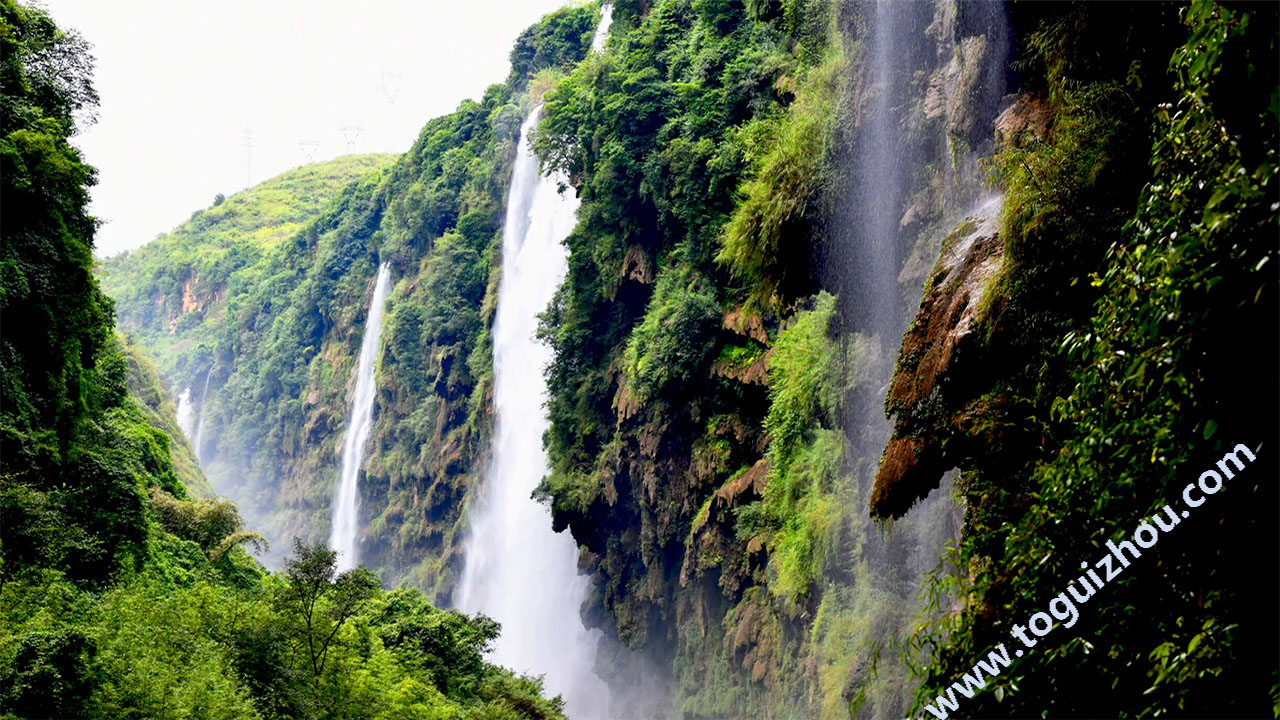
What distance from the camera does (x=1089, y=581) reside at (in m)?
5.18

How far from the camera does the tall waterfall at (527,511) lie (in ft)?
108

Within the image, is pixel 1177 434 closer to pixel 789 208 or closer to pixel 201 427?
pixel 789 208

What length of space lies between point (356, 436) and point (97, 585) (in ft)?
125

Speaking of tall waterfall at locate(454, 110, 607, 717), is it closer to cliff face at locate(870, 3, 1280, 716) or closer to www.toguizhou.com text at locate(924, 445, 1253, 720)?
cliff face at locate(870, 3, 1280, 716)

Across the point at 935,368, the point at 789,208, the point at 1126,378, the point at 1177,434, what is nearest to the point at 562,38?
the point at 789,208

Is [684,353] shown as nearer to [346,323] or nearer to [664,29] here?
[664,29]

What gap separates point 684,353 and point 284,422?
2162 inches

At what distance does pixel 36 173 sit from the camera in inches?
679

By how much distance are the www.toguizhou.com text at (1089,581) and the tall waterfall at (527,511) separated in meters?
25.5

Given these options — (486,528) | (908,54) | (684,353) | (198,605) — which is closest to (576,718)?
(486,528)

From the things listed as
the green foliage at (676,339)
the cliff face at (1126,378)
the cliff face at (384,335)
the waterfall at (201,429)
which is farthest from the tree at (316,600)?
the waterfall at (201,429)

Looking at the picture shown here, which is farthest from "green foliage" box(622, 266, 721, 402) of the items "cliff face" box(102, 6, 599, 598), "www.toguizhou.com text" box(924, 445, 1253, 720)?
"cliff face" box(102, 6, 599, 598)

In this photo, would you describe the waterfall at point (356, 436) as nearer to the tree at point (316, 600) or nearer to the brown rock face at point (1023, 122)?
the tree at point (316, 600)

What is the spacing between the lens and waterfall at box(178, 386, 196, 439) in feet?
270
